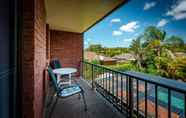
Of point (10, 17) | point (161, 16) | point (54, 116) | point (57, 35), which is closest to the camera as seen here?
point (10, 17)

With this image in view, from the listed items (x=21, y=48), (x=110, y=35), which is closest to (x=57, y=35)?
(x=21, y=48)

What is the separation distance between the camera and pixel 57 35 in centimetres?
584

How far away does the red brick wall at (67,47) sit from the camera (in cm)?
579

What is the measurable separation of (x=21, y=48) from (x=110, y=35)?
50.4 feet

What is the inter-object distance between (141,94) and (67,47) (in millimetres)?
3782

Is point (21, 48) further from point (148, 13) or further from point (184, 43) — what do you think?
point (148, 13)

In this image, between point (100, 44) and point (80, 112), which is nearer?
point (80, 112)

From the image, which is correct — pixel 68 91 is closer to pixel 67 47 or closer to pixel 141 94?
pixel 141 94

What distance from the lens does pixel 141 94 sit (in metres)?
3.68

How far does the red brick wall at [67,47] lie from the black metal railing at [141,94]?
2.18 metres

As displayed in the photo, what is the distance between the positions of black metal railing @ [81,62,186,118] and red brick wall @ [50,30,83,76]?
218 centimetres

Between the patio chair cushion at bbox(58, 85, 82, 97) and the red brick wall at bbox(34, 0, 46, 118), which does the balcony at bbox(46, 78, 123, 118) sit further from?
the red brick wall at bbox(34, 0, 46, 118)

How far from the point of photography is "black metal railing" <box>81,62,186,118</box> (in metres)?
1.72

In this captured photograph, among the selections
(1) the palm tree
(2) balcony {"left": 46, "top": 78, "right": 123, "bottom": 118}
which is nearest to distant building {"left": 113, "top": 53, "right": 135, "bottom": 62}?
(1) the palm tree
